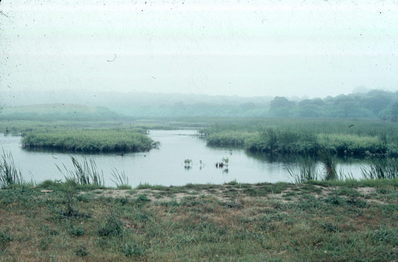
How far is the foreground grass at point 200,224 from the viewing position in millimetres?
6992

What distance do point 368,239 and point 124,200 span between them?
6054 mm

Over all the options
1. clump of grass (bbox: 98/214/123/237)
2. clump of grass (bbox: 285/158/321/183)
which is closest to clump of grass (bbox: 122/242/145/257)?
clump of grass (bbox: 98/214/123/237)

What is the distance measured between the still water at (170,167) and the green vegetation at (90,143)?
1700mm

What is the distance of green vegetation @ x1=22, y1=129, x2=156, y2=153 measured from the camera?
37.3 metres

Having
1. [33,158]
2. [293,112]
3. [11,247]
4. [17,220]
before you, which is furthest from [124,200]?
[293,112]

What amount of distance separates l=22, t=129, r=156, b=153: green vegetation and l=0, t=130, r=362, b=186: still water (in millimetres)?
1700

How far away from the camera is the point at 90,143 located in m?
37.5

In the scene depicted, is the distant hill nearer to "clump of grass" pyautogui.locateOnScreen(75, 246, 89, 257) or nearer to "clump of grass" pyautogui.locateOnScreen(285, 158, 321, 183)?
"clump of grass" pyautogui.locateOnScreen(285, 158, 321, 183)

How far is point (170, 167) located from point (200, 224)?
1959cm

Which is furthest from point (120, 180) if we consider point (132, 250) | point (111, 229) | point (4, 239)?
point (132, 250)

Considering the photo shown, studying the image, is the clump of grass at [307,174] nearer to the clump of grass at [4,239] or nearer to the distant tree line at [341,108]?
the clump of grass at [4,239]

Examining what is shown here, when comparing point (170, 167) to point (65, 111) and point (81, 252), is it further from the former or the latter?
point (65, 111)

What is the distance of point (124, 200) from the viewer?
10.9 metres

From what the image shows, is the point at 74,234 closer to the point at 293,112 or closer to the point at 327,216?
the point at 327,216
